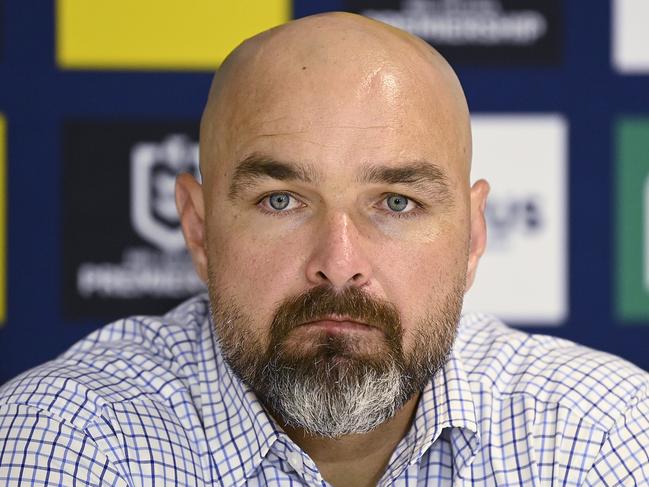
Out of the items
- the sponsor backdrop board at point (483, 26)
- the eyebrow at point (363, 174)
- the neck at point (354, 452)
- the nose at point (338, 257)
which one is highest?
the sponsor backdrop board at point (483, 26)

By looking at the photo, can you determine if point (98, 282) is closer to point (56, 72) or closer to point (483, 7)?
point (56, 72)

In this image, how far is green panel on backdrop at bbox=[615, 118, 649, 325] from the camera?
6.39ft

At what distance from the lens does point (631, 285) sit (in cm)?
196

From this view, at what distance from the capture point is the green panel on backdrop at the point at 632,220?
1.95 metres

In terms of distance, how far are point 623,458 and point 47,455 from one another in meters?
0.71

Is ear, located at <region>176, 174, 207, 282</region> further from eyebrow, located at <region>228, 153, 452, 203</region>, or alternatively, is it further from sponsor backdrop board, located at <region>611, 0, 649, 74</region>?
sponsor backdrop board, located at <region>611, 0, 649, 74</region>

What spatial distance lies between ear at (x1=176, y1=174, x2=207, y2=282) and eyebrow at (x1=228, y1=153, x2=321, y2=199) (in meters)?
0.13

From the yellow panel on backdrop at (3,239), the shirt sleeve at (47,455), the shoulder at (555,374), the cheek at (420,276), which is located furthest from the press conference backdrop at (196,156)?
the shirt sleeve at (47,455)

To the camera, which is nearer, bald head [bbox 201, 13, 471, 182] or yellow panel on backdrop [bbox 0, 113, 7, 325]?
bald head [bbox 201, 13, 471, 182]

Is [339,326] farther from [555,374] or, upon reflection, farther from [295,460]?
[555,374]

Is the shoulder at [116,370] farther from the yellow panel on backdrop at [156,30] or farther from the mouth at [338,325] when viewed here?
the yellow panel on backdrop at [156,30]

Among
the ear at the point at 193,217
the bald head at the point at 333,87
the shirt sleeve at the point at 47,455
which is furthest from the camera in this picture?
the ear at the point at 193,217

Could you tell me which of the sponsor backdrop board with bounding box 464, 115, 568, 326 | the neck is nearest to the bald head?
the neck

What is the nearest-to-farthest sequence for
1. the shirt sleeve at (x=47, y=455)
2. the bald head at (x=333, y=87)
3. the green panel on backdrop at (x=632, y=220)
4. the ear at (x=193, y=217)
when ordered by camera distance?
the shirt sleeve at (x=47, y=455) < the bald head at (x=333, y=87) < the ear at (x=193, y=217) < the green panel on backdrop at (x=632, y=220)
